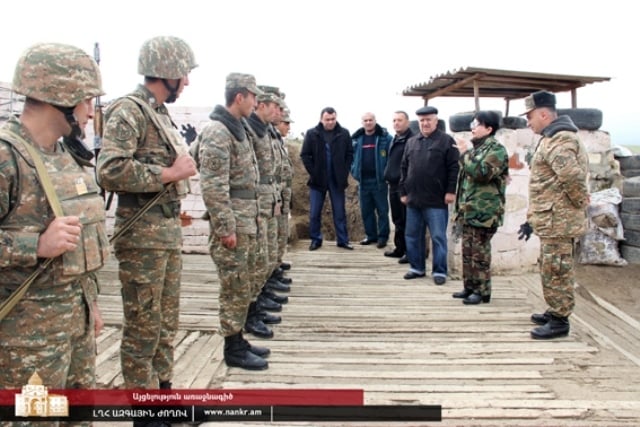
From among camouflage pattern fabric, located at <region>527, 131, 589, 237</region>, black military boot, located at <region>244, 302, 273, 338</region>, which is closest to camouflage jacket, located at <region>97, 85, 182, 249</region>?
black military boot, located at <region>244, 302, 273, 338</region>

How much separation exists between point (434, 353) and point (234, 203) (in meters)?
1.85

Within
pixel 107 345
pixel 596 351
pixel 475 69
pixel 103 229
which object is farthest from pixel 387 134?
pixel 103 229

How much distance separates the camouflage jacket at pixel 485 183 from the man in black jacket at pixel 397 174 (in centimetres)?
187

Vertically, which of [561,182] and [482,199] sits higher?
[561,182]

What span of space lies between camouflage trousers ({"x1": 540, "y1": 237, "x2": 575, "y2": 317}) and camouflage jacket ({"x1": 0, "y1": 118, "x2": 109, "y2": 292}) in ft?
11.5

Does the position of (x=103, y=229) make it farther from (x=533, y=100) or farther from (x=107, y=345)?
(x=533, y=100)

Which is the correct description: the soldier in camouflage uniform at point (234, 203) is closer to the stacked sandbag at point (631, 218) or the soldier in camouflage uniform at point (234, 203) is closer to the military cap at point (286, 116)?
the military cap at point (286, 116)

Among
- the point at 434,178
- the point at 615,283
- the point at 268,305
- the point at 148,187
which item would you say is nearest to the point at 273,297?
the point at 268,305

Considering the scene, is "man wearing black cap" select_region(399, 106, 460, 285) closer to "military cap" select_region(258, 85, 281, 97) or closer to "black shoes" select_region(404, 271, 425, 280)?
"black shoes" select_region(404, 271, 425, 280)

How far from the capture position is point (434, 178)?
568 cm

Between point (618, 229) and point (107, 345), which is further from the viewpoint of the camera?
point (618, 229)

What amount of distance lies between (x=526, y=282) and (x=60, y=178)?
208 inches

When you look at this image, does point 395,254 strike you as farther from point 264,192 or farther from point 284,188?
point 264,192

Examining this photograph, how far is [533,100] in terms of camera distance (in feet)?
14.0
